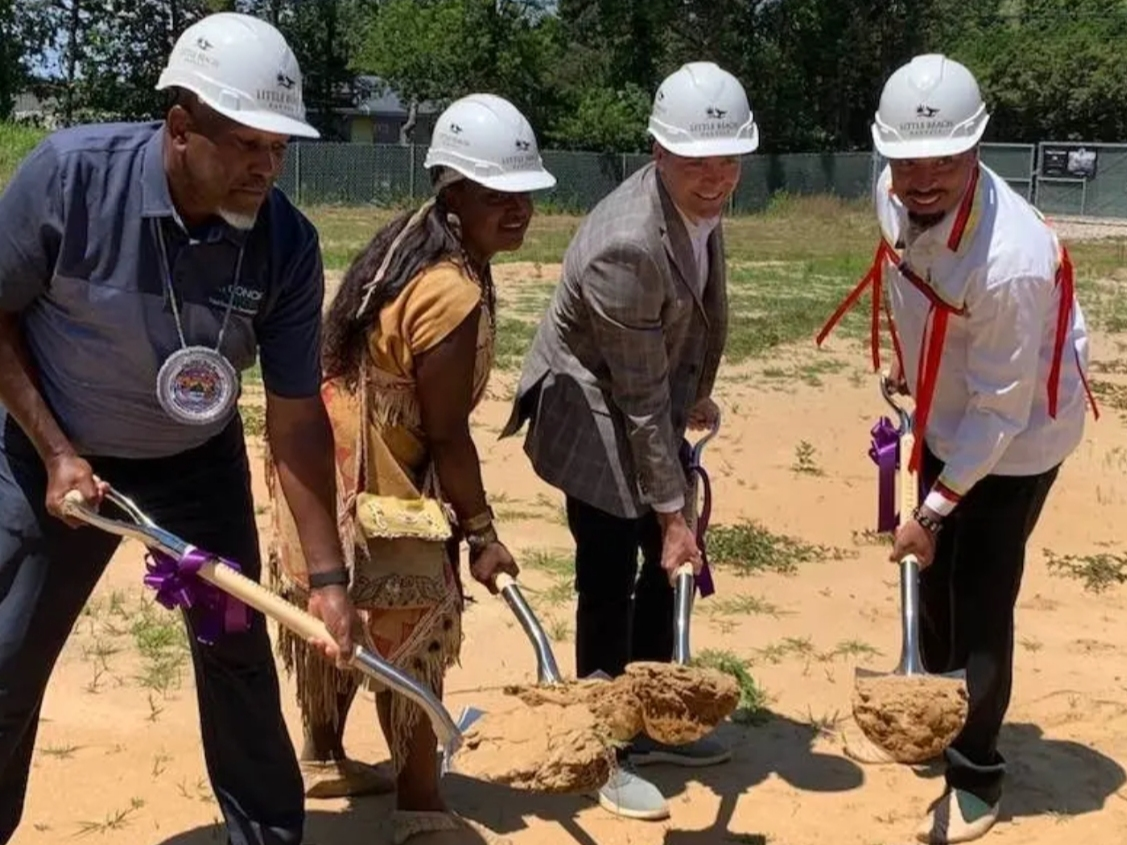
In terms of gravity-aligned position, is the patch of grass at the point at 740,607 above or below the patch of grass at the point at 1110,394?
above

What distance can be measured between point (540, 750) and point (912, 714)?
2.89ft

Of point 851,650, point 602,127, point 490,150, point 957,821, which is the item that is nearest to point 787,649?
point 851,650


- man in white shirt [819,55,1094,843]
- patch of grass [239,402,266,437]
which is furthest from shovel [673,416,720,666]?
patch of grass [239,402,266,437]

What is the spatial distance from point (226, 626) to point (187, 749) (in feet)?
4.33

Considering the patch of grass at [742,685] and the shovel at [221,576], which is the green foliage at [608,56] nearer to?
the patch of grass at [742,685]

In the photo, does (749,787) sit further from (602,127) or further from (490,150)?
(602,127)

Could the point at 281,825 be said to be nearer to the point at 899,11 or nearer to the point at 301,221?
the point at 301,221

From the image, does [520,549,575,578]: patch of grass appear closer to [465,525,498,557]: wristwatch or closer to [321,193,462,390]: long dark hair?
[465,525,498,557]: wristwatch

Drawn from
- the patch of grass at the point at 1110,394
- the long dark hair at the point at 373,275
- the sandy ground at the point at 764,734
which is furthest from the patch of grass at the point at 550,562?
the patch of grass at the point at 1110,394

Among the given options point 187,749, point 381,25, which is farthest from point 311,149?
point 187,749

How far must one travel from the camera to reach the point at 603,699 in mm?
3439

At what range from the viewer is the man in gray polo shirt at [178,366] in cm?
282

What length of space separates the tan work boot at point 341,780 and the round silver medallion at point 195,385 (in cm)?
133

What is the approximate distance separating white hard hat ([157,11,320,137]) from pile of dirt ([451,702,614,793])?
1.36 m
